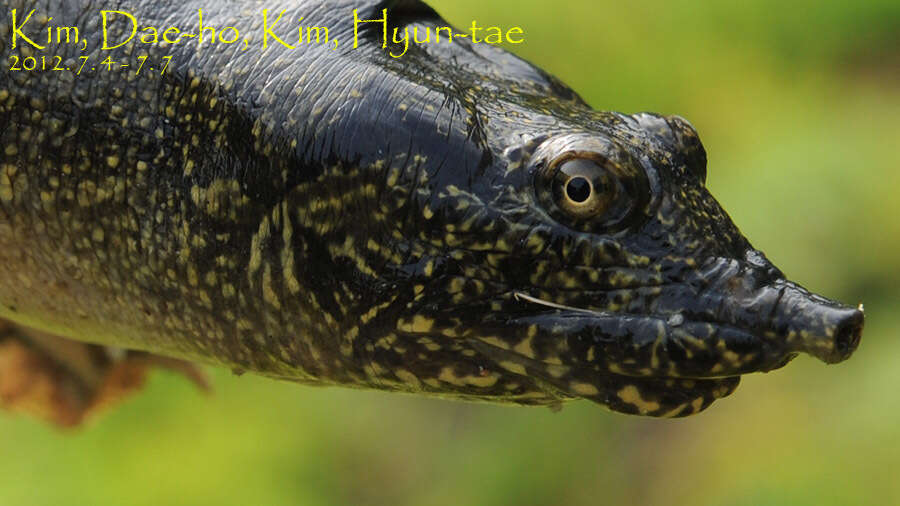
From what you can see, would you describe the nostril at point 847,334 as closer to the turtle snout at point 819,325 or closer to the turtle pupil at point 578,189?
the turtle snout at point 819,325

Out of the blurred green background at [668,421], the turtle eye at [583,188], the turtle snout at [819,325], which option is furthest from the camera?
the blurred green background at [668,421]

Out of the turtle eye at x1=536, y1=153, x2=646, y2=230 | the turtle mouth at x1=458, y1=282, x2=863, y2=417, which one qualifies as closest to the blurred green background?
the turtle mouth at x1=458, y1=282, x2=863, y2=417

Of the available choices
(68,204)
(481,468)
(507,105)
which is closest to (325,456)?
(481,468)

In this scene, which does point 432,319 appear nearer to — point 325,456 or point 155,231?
point 155,231

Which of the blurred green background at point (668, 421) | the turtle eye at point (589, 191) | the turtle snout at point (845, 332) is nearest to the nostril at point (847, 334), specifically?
the turtle snout at point (845, 332)

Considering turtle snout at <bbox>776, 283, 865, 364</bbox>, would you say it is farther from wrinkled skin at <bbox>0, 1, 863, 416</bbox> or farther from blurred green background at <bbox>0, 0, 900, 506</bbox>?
blurred green background at <bbox>0, 0, 900, 506</bbox>

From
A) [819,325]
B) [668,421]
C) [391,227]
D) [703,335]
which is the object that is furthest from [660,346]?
[668,421]

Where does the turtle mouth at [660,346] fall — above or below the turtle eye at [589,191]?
below
